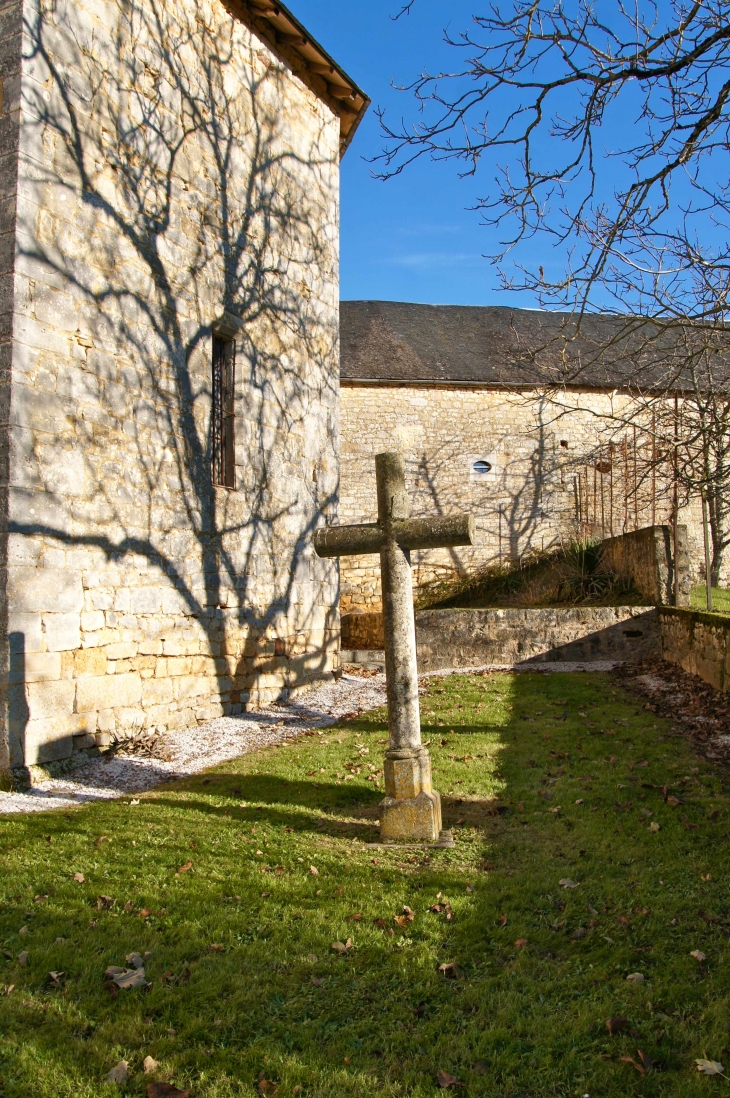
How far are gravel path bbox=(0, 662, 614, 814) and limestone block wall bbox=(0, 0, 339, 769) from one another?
0.28 m

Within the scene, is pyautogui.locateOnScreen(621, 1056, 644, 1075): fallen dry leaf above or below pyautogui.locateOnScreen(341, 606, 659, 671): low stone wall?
below

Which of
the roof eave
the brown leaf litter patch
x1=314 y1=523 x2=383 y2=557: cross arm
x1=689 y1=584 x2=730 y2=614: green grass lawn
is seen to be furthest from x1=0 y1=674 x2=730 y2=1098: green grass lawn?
the roof eave

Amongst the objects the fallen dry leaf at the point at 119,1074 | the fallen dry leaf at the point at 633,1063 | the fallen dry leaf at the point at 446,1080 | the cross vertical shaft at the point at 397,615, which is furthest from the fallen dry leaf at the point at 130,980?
the cross vertical shaft at the point at 397,615

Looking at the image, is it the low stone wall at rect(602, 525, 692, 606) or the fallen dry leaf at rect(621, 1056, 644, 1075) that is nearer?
the fallen dry leaf at rect(621, 1056, 644, 1075)

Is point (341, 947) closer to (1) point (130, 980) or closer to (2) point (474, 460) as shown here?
(1) point (130, 980)

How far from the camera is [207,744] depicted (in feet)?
24.6

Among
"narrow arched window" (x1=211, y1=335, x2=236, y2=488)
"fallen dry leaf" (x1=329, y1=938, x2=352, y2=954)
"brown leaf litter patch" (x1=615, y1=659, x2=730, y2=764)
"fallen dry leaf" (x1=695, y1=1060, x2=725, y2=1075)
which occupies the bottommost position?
"fallen dry leaf" (x1=329, y1=938, x2=352, y2=954)

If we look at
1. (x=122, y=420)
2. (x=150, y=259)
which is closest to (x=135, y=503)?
(x=122, y=420)

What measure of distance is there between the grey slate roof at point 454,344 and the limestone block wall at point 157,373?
8299 millimetres

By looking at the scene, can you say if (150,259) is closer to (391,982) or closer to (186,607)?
(186,607)

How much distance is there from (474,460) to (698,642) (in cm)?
1094

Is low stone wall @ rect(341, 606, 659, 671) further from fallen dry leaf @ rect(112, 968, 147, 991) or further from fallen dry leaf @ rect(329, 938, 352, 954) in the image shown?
fallen dry leaf @ rect(112, 968, 147, 991)

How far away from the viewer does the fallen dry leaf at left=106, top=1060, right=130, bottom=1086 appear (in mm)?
2330

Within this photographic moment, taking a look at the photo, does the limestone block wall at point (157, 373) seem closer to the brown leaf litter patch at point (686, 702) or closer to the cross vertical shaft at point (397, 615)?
the cross vertical shaft at point (397, 615)
